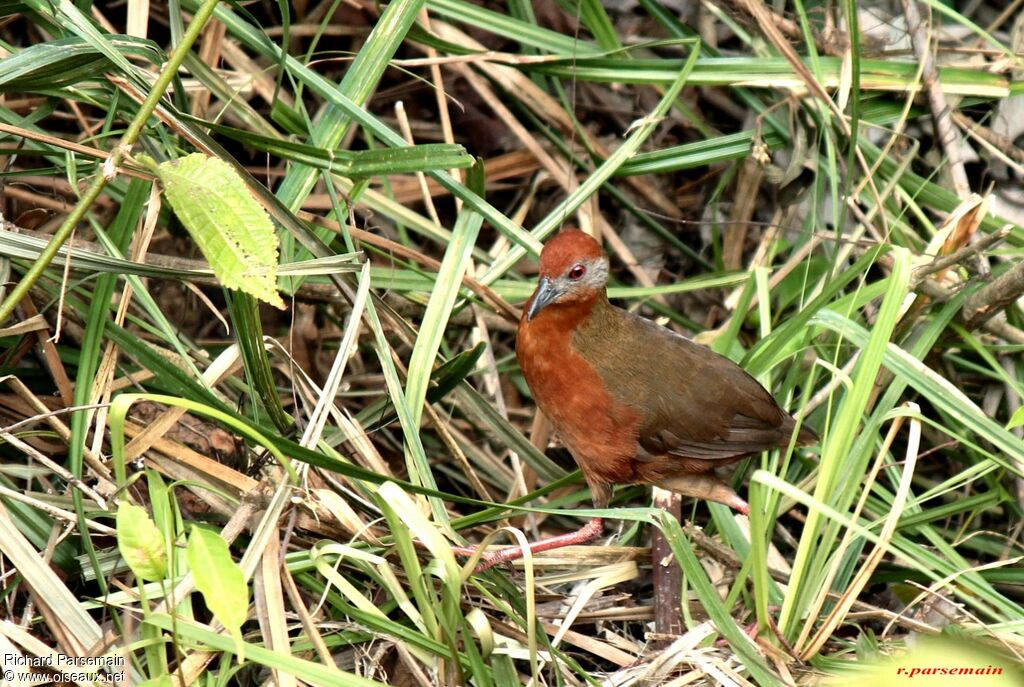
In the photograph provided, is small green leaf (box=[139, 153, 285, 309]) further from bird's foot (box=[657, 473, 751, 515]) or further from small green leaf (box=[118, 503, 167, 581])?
bird's foot (box=[657, 473, 751, 515])

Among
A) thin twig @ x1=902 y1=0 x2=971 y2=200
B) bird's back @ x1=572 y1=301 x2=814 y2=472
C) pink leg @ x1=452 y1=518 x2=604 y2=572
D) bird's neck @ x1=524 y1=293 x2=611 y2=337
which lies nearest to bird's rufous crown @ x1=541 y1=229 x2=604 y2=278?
bird's neck @ x1=524 y1=293 x2=611 y2=337

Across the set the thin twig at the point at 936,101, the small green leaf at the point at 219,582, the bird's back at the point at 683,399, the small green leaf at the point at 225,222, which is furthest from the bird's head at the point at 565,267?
the small green leaf at the point at 219,582

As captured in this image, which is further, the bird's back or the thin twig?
the thin twig

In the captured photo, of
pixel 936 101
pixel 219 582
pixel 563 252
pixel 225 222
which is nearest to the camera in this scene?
pixel 219 582

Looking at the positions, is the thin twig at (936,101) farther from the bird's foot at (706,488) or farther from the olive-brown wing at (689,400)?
the bird's foot at (706,488)

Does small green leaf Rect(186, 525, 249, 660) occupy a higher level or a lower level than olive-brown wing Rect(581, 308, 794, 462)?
higher

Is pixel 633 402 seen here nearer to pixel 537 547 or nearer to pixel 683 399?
pixel 683 399

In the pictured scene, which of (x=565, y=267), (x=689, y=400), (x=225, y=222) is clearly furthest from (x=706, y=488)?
(x=225, y=222)
